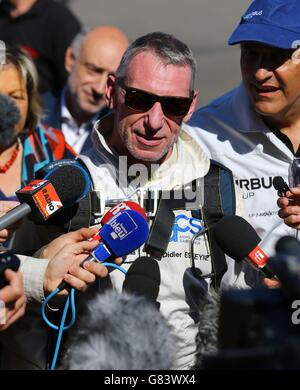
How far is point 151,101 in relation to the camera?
12.5 feet

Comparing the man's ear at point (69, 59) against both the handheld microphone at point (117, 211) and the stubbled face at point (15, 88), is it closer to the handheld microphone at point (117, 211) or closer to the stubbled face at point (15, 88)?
the stubbled face at point (15, 88)

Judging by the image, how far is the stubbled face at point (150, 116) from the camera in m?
3.80

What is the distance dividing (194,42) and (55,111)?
5.75 metres

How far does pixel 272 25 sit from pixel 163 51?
1.94 ft

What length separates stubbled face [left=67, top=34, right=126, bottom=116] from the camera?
6449 millimetres

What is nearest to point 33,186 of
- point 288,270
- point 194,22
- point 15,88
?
point 288,270

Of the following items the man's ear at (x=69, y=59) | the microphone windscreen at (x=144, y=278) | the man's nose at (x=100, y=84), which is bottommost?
the man's ear at (x=69, y=59)

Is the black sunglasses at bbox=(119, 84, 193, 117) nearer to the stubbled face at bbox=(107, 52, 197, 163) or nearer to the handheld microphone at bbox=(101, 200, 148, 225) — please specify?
the stubbled face at bbox=(107, 52, 197, 163)

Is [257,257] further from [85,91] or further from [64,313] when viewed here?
[85,91]

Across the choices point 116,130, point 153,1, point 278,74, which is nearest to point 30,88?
point 116,130

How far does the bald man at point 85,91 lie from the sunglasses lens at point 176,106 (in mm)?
2513

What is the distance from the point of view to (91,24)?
478 inches

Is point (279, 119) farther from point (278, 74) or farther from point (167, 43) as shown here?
point (167, 43)

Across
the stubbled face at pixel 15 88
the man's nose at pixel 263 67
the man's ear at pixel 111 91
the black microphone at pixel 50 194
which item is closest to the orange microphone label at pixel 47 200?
the black microphone at pixel 50 194
